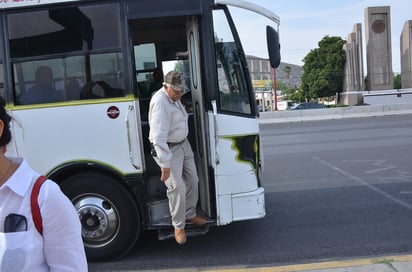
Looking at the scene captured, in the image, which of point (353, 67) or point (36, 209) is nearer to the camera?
point (36, 209)

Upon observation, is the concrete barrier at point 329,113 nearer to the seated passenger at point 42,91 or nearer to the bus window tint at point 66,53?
the bus window tint at point 66,53

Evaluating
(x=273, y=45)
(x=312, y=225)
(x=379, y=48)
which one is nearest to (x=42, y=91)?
(x=273, y=45)

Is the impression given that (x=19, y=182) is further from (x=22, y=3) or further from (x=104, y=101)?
(x=22, y=3)

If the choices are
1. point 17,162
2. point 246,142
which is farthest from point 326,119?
point 17,162

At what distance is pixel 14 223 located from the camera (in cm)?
147

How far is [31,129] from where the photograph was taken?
14.9 ft

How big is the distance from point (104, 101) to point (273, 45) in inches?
73.3

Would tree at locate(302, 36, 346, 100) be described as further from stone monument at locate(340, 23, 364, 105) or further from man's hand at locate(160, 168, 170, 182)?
man's hand at locate(160, 168, 170, 182)

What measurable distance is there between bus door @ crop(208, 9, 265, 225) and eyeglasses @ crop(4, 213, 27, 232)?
10.2ft

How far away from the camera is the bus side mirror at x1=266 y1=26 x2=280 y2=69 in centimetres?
466

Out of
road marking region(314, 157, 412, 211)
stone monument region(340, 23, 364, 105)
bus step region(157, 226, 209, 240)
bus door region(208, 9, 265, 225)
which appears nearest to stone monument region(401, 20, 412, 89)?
stone monument region(340, 23, 364, 105)

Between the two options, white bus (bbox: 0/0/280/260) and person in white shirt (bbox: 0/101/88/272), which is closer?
person in white shirt (bbox: 0/101/88/272)

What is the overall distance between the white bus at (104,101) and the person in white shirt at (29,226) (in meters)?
2.96

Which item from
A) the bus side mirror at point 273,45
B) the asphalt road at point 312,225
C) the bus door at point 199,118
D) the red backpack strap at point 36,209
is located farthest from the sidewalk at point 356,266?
the red backpack strap at point 36,209
